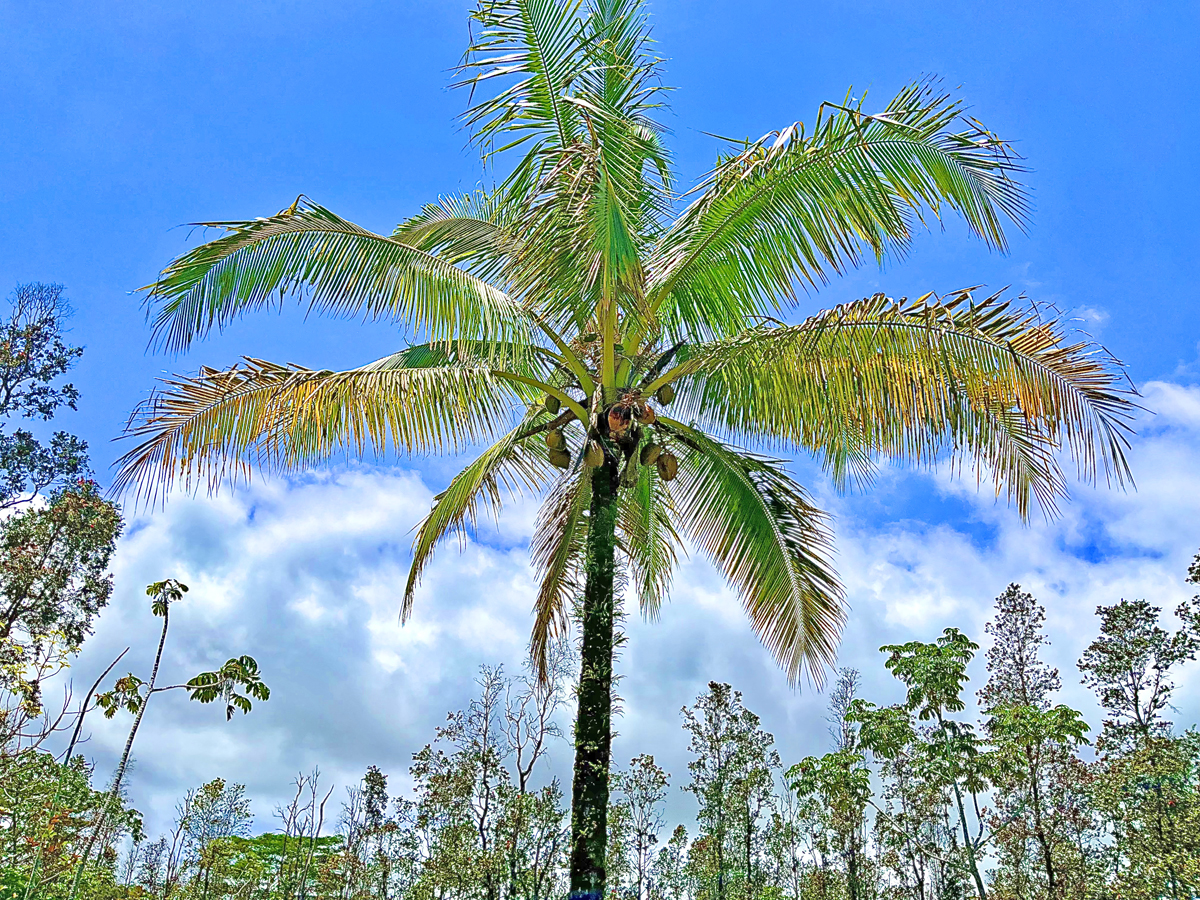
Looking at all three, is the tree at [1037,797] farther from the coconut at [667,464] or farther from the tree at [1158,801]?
the coconut at [667,464]

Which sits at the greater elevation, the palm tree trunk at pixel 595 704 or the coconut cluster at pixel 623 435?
the coconut cluster at pixel 623 435

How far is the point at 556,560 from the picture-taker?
823 cm

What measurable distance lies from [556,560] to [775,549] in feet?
6.27

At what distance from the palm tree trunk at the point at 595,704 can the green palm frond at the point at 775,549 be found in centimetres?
113

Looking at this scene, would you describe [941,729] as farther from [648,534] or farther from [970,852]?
[648,534]

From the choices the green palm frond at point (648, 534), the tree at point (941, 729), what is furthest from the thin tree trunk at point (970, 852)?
the green palm frond at point (648, 534)

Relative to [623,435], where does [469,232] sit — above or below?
above

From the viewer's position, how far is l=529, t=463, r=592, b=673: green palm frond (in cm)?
823

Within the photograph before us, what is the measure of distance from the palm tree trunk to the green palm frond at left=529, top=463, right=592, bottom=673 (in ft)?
4.48

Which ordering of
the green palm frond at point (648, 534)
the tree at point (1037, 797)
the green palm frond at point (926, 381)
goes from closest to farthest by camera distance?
the green palm frond at point (926, 381), the green palm frond at point (648, 534), the tree at point (1037, 797)

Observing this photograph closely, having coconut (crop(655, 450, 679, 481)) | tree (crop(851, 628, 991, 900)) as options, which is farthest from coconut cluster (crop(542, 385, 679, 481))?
tree (crop(851, 628, 991, 900))

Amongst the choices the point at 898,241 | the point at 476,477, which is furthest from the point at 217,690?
the point at 898,241

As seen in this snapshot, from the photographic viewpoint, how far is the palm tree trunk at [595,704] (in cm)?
589

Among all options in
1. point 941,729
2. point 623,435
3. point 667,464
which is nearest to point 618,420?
point 623,435
